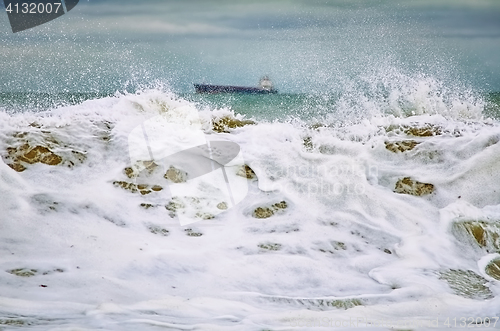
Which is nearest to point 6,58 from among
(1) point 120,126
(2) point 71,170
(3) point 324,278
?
(1) point 120,126

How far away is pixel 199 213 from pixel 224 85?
2.30 m

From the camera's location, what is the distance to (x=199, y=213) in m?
2.13

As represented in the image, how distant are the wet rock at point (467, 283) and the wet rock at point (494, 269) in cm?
5

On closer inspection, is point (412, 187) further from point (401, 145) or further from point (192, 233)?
point (192, 233)

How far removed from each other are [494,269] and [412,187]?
0.62 meters

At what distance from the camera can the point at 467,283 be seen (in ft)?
5.35

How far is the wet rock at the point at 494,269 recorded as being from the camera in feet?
5.61

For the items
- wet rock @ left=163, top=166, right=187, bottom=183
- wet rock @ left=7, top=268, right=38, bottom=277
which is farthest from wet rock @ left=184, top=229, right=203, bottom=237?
wet rock @ left=7, top=268, right=38, bottom=277

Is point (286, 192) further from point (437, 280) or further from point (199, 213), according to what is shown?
point (437, 280)

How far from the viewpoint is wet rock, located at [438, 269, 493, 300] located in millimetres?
1548

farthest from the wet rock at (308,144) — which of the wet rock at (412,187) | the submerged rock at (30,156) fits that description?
the submerged rock at (30,156)

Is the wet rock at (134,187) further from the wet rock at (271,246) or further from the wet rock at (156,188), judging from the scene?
the wet rock at (271,246)

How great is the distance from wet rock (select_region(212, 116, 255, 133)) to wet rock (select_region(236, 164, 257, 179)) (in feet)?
1.49

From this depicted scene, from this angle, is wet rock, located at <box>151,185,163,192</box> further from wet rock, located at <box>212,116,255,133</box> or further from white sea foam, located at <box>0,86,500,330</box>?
wet rock, located at <box>212,116,255,133</box>
